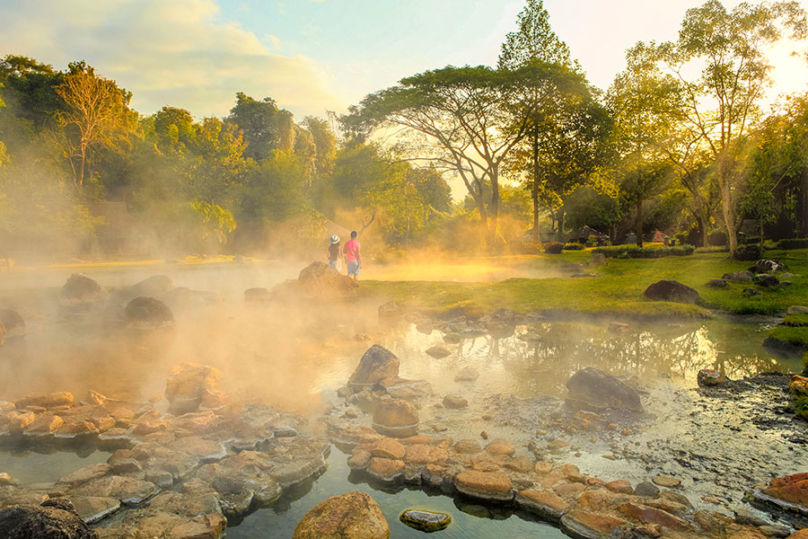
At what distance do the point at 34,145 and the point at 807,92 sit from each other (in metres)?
58.2

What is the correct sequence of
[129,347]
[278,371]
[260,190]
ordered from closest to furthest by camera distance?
1. [278,371]
2. [129,347]
3. [260,190]

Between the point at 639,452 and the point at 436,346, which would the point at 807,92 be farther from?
the point at 639,452

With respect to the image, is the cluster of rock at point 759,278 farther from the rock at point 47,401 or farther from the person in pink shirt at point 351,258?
the rock at point 47,401

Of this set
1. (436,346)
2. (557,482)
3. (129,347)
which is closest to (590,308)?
(436,346)

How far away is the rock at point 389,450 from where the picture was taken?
622 cm

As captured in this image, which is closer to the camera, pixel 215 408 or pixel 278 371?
pixel 215 408

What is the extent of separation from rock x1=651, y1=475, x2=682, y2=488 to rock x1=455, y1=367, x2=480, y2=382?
161 inches

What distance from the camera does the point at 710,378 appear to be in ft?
29.6

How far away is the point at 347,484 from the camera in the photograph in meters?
5.85

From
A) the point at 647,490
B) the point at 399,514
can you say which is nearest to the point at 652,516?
the point at 647,490

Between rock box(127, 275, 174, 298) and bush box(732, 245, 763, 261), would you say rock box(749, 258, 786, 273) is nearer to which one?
bush box(732, 245, 763, 261)

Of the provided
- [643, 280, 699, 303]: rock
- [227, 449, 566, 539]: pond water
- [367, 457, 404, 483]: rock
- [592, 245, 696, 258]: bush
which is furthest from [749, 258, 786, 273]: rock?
[367, 457, 404, 483]: rock

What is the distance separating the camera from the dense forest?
1134 inches

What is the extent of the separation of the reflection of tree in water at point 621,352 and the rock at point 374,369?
7.53ft
